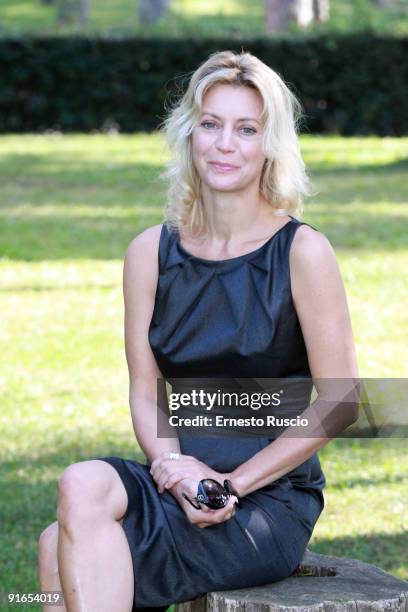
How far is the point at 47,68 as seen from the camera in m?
21.1

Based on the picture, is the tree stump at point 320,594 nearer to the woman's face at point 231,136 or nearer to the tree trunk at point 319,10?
the woman's face at point 231,136

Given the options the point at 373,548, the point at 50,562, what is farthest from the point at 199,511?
the point at 373,548

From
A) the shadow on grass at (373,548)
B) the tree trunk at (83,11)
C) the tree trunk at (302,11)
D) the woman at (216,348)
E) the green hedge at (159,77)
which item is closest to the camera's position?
the woman at (216,348)

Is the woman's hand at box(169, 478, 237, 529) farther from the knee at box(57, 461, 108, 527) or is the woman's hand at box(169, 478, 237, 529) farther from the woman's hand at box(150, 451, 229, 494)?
the knee at box(57, 461, 108, 527)

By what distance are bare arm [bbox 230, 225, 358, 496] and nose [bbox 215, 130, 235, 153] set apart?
14.2 inches

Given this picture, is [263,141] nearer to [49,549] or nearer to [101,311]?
[49,549]

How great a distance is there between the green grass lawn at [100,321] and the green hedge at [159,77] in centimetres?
265

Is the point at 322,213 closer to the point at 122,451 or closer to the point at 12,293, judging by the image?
the point at 12,293

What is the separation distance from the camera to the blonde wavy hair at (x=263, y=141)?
147 inches

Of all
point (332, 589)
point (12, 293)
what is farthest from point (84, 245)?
point (332, 589)

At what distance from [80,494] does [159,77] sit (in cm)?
1815

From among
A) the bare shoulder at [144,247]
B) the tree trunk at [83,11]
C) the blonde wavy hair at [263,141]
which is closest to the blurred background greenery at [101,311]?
the blonde wavy hair at [263,141]

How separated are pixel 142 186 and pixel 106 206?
1.45 metres

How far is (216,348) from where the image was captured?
144 inches
